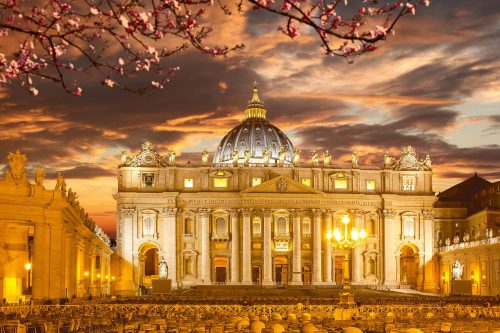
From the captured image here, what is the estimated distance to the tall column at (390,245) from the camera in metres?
124

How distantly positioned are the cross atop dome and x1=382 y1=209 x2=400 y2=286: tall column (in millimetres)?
47714

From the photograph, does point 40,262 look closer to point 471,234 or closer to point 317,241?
point 317,241

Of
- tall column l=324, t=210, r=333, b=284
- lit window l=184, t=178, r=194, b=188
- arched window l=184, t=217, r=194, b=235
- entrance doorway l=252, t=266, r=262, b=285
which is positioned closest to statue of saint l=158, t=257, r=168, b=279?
arched window l=184, t=217, r=194, b=235

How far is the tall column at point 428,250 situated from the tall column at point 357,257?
9.15m

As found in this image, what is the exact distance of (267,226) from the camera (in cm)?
12225

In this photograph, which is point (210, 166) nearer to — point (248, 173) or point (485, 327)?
point (248, 173)

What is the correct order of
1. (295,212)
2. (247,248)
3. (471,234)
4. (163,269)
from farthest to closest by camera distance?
1. (471,234)
2. (295,212)
3. (247,248)
4. (163,269)

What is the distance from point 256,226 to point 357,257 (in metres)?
14.6

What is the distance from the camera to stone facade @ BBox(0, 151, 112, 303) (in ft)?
183

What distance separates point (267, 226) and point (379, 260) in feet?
55.0

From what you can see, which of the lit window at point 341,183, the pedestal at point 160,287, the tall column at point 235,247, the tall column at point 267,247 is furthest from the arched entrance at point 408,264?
the pedestal at point 160,287

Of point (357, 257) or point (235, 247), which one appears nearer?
point (235, 247)

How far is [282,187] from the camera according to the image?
12269 cm

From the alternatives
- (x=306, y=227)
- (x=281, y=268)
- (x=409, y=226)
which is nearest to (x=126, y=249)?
(x=281, y=268)
